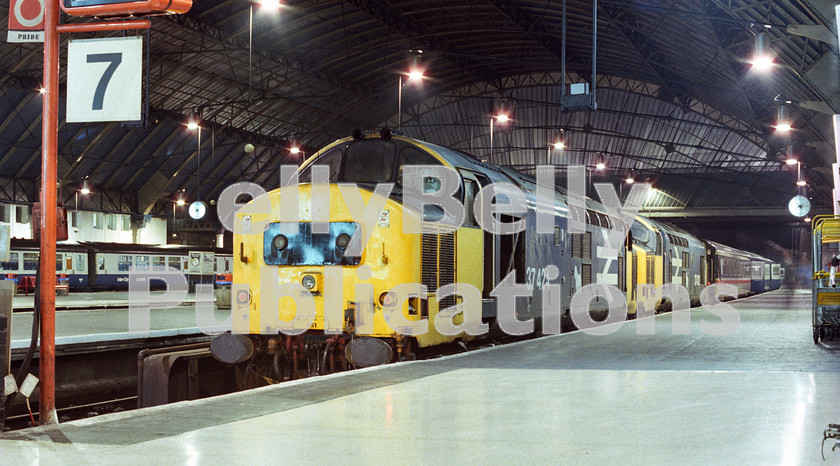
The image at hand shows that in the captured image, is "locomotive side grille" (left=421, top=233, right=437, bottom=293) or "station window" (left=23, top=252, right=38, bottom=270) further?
"station window" (left=23, top=252, right=38, bottom=270)

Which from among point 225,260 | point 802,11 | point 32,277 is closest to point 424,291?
point 802,11

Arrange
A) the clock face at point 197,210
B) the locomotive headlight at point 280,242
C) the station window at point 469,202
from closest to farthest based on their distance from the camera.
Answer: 1. the locomotive headlight at point 280,242
2. the station window at point 469,202
3. the clock face at point 197,210

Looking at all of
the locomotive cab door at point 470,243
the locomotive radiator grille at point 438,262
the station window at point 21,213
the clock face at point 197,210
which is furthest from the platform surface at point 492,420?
the station window at point 21,213

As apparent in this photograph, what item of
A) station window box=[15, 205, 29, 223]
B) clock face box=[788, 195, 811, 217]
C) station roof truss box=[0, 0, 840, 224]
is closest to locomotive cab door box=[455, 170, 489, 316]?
station roof truss box=[0, 0, 840, 224]

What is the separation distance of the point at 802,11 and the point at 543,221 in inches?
400

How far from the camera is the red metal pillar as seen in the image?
7.17 meters

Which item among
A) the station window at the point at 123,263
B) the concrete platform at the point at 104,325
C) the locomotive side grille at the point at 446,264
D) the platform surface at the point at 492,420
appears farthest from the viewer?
the station window at the point at 123,263

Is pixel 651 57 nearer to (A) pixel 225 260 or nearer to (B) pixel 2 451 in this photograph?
(A) pixel 225 260

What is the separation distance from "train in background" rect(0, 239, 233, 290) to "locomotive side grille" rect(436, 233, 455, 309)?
103ft

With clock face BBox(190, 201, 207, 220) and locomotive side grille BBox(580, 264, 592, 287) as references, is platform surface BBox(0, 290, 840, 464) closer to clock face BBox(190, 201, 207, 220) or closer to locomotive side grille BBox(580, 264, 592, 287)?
locomotive side grille BBox(580, 264, 592, 287)

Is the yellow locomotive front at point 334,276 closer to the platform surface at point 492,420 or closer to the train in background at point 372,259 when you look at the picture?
the train in background at point 372,259

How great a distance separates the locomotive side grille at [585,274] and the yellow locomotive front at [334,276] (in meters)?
6.76

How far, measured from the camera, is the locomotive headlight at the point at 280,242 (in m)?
10.9

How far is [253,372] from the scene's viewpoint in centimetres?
1159
